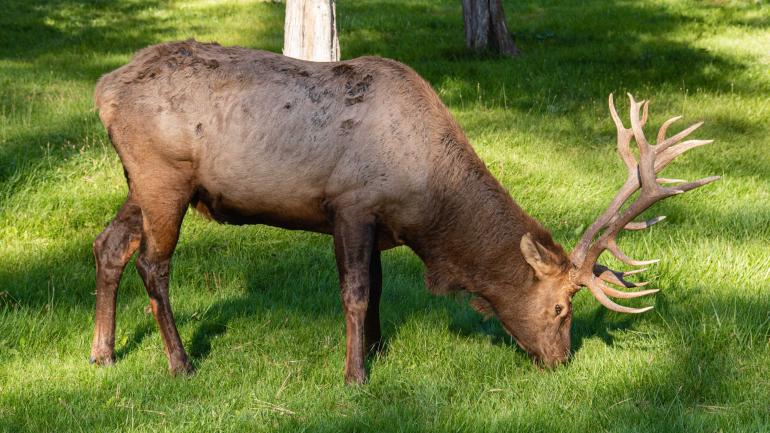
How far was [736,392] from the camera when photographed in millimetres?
5168

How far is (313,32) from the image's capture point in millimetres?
9078

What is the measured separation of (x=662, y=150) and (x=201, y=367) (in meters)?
2.97

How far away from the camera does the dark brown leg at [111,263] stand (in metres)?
5.64

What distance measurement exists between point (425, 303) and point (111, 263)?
2138 mm

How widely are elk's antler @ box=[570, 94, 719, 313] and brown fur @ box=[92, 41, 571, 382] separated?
182 millimetres

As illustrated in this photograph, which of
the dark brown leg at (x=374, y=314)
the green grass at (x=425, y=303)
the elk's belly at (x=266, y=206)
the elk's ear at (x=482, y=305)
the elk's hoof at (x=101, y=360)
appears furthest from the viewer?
the dark brown leg at (x=374, y=314)

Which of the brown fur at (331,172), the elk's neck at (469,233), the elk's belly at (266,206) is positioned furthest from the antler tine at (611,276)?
the elk's belly at (266,206)

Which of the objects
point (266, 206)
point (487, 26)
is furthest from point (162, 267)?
point (487, 26)

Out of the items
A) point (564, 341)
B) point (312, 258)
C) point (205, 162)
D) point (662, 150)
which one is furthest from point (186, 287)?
point (662, 150)

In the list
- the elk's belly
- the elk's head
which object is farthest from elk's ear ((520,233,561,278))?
the elk's belly

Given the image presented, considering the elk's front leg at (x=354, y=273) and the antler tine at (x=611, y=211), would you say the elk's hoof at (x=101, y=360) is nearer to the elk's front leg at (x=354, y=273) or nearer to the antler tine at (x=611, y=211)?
the elk's front leg at (x=354, y=273)

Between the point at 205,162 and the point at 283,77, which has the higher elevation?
the point at 283,77

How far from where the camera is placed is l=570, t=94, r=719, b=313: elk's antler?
5.26m

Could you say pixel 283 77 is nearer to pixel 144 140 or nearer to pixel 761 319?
pixel 144 140
